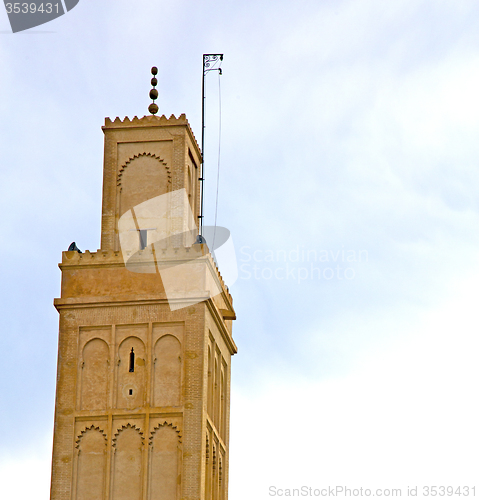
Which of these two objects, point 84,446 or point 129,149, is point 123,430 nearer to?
point 84,446

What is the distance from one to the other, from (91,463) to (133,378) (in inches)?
94.5

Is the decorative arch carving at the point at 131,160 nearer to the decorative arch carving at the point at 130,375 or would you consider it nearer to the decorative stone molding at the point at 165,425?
the decorative arch carving at the point at 130,375

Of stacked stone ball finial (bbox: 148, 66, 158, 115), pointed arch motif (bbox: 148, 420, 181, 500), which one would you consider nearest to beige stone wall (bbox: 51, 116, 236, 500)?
pointed arch motif (bbox: 148, 420, 181, 500)

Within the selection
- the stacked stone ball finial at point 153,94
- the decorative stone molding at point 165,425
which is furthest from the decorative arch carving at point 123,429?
the stacked stone ball finial at point 153,94

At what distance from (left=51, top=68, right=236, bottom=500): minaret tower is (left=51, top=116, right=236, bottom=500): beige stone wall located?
26mm

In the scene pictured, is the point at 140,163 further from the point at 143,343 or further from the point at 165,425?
the point at 165,425

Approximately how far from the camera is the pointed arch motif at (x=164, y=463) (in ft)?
106

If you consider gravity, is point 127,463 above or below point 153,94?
below

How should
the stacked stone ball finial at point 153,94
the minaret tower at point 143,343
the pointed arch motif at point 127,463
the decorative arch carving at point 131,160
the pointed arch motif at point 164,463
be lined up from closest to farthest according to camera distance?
the pointed arch motif at point 164,463 → the pointed arch motif at point 127,463 → the minaret tower at point 143,343 → the decorative arch carving at point 131,160 → the stacked stone ball finial at point 153,94

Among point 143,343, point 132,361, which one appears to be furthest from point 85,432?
point 143,343

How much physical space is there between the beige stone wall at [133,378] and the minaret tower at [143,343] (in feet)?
0.08

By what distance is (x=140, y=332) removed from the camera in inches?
1345

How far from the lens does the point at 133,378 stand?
3378 cm

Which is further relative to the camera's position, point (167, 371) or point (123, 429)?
point (167, 371)
